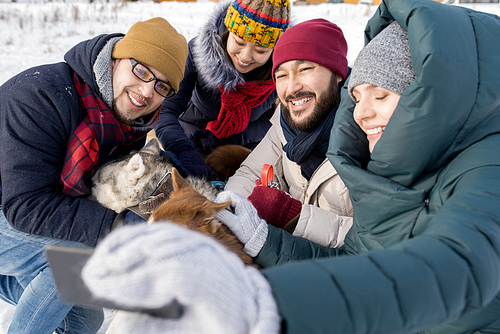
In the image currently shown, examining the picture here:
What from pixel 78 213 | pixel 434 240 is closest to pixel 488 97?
pixel 434 240

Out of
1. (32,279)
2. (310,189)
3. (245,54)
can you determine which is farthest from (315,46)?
(32,279)

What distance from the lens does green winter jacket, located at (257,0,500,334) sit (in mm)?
556

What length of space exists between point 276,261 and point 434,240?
829mm

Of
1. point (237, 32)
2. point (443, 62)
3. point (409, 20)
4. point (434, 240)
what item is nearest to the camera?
point (434, 240)

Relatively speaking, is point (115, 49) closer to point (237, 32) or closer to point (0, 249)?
point (237, 32)

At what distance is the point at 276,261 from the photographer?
139cm

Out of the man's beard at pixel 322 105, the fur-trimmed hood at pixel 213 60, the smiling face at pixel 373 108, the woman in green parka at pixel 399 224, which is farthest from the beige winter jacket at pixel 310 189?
the fur-trimmed hood at pixel 213 60

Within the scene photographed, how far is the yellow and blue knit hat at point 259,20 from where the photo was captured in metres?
2.32

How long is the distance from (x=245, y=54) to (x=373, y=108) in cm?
157

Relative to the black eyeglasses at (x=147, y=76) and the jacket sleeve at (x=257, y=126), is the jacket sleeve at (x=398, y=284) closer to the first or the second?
the black eyeglasses at (x=147, y=76)

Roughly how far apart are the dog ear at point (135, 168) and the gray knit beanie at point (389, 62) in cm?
131

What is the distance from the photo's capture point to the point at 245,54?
2.52 m

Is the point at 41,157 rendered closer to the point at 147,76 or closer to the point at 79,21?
the point at 147,76

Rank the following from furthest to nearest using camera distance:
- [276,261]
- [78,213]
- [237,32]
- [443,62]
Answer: [237,32] < [78,213] < [276,261] < [443,62]
